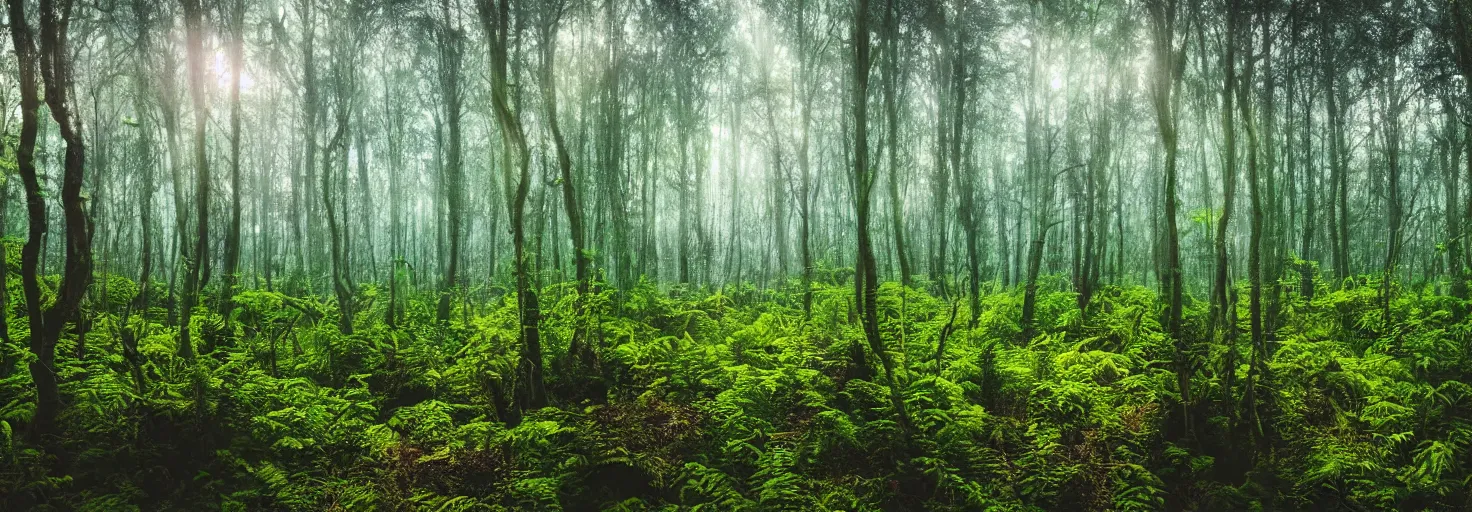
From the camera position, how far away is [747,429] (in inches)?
203

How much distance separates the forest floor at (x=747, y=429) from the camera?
4.51m

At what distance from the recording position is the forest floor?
14.8ft

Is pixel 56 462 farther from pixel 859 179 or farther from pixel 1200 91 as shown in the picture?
pixel 1200 91

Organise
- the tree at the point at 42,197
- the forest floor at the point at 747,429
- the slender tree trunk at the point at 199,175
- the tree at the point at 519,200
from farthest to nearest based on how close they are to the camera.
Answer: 1. the slender tree trunk at the point at 199,175
2. the tree at the point at 519,200
3. the forest floor at the point at 747,429
4. the tree at the point at 42,197

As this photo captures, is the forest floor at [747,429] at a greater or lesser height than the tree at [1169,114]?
lesser

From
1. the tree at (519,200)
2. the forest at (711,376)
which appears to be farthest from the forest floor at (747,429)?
the tree at (519,200)

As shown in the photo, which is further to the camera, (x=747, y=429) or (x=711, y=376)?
(x=711, y=376)

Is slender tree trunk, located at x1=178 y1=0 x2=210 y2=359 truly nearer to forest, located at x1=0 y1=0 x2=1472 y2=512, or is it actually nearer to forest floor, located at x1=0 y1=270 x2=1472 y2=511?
forest, located at x1=0 y1=0 x2=1472 y2=512

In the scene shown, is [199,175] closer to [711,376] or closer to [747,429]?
[711,376]

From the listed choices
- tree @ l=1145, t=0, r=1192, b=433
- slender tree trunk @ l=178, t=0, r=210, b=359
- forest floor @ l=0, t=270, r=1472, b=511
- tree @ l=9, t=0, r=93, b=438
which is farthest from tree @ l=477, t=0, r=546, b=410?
tree @ l=1145, t=0, r=1192, b=433

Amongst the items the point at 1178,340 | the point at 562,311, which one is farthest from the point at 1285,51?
the point at 562,311

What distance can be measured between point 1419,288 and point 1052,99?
7837 millimetres

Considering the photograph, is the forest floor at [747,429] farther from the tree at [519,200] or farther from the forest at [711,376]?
the tree at [519,200]

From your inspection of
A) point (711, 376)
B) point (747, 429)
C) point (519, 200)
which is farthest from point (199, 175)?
point (747, 429)
